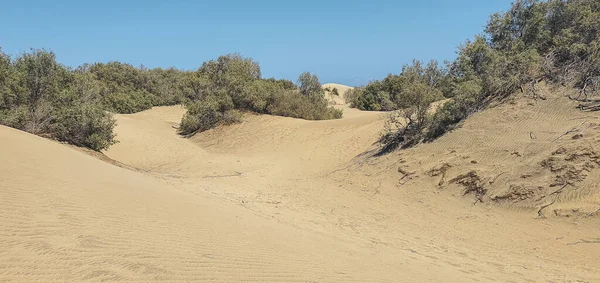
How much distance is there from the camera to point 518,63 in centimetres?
1402

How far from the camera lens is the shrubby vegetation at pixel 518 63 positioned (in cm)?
1273

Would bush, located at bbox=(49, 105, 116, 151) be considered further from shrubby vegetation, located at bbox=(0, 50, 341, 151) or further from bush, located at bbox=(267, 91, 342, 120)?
bush, located at bbox=(267, 91, 342, 120)

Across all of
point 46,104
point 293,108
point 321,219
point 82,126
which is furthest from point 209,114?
point 321,219

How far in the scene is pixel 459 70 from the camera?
17734mm

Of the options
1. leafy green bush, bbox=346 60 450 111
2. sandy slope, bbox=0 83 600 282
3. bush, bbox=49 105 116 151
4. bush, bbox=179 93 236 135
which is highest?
leafy green bush, bbox=346 60 450 111

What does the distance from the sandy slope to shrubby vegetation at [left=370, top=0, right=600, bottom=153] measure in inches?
43.3

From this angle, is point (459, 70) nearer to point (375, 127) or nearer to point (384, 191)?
point (375, 127)

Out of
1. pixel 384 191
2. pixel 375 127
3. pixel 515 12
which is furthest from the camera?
pixel 375 127

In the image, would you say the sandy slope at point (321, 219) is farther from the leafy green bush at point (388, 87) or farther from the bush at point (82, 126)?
the leafy green bush at point (388, 87)

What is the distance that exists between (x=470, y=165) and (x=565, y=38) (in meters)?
6.60

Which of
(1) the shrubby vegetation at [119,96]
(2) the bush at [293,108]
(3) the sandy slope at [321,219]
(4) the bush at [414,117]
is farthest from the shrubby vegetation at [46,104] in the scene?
(4) the bush at [414,117]

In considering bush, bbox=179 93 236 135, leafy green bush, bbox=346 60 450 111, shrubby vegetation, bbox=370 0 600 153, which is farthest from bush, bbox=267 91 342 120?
shrubby vegetation, bbox=370 0 600 153

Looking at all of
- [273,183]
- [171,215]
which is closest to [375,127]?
[273,183]

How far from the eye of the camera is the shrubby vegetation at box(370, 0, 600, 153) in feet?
41.8
